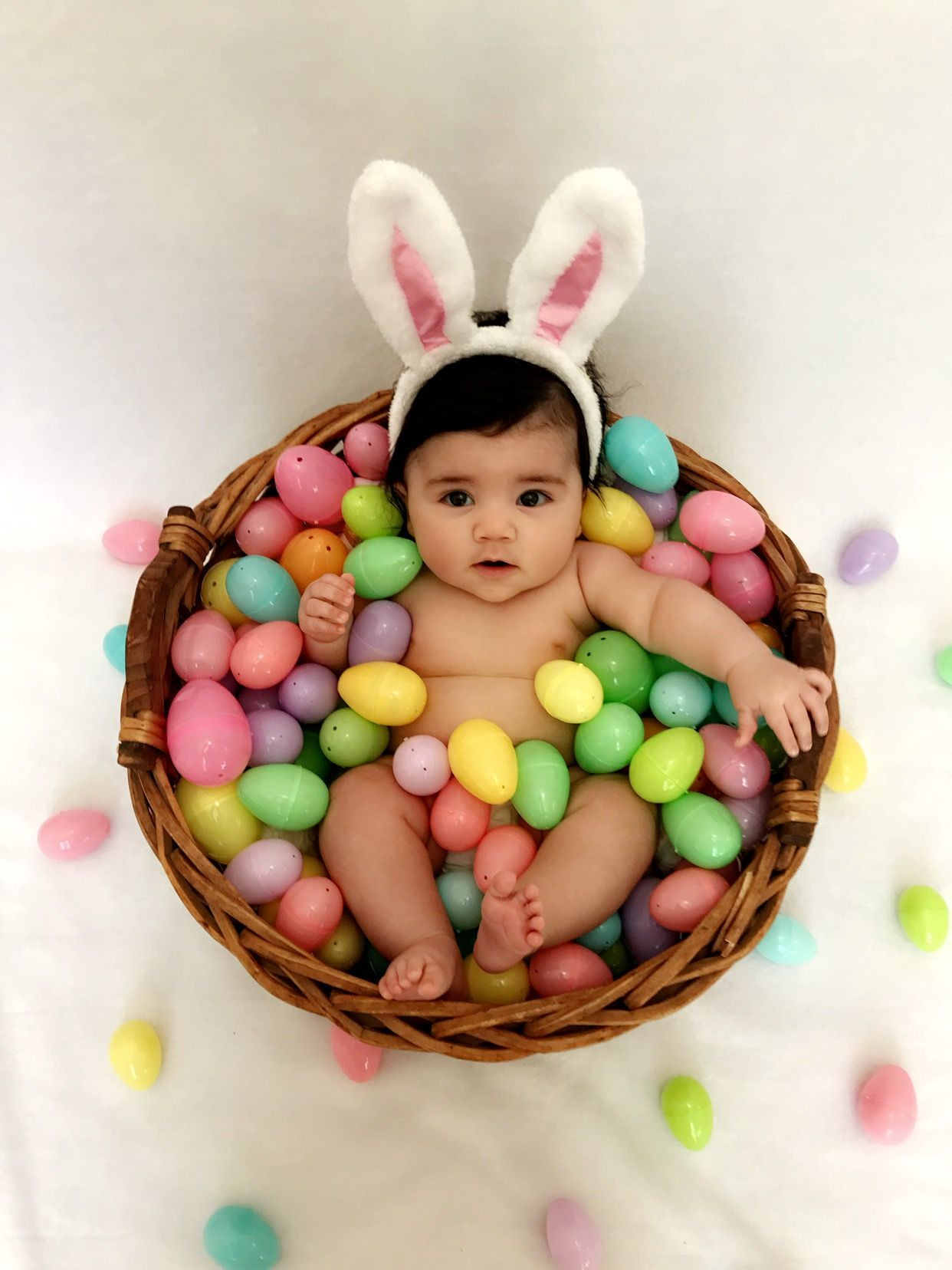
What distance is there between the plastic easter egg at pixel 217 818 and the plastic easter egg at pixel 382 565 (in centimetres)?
27

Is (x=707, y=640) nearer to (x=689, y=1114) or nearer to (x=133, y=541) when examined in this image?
(x=689, y=1114)

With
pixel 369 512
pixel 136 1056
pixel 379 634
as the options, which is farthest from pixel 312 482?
pixel 136 1056

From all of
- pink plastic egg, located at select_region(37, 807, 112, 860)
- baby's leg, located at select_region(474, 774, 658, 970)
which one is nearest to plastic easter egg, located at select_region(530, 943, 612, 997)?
baby's leg, located at select_region(474, 774, 658, 970)

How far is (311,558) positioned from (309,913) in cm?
43

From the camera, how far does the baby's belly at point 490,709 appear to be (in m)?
1.15

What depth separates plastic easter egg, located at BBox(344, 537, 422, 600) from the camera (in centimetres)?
114

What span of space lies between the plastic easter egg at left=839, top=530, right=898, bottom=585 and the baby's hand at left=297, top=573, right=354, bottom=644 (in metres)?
0.74

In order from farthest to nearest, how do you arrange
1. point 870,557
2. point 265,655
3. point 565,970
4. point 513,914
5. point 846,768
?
1. point 870,557
2. point 846,768
3. point 265,655
4. point 565,970
5. point 513,914

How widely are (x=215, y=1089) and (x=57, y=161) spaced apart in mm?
1109

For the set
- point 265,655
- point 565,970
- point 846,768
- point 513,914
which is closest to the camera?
point 513,914

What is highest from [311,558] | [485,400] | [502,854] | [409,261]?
[409,261]

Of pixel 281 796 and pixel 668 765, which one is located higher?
pixel 668 765

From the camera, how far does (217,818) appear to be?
1.05 meters

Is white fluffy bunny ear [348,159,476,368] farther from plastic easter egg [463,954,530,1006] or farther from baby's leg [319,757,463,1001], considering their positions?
plastic easter egg [463,954,530,1006]
